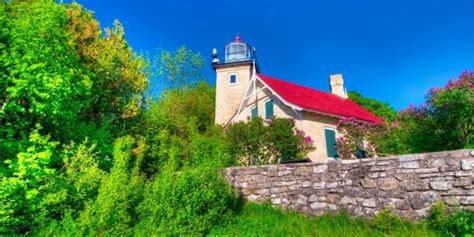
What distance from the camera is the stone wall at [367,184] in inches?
237

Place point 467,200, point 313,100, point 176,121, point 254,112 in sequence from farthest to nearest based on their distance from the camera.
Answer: point 254,112, point 313,100, point 176,121, point 467,200

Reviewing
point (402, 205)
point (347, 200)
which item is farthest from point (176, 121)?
point (402, 205)

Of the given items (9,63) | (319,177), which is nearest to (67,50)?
(9,63)

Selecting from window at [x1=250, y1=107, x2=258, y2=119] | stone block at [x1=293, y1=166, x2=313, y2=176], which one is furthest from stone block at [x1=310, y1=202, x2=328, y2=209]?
window at [x1=250, y1=107, x2=258, y2=119]

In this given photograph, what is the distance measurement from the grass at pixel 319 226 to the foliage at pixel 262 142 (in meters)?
6.46

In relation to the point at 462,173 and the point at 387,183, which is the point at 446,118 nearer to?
the point at 462,173

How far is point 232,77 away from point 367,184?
17865mm

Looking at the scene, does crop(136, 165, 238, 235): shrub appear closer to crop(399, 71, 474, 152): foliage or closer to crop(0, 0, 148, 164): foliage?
crop(0, 0, 148, 164): foliage

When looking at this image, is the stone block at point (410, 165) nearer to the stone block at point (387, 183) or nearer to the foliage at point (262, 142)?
the stone block at point (387, 183)

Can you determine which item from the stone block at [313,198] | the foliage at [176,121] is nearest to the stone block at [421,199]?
the stone block at [313,198]

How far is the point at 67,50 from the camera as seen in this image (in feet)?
29.7

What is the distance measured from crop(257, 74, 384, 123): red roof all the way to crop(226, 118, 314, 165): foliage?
10.9 ft

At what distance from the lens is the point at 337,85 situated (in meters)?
24.6

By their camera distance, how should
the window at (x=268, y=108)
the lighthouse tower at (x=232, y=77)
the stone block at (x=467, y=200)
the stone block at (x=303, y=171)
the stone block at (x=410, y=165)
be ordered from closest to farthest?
the stone block at (x=467, y=200) → the stone block at (x=410, y=165) → the stone block at (x=303, y=171) → the window at (x=268, y=108) → the lighthouse tower at (x=232, y=77)
